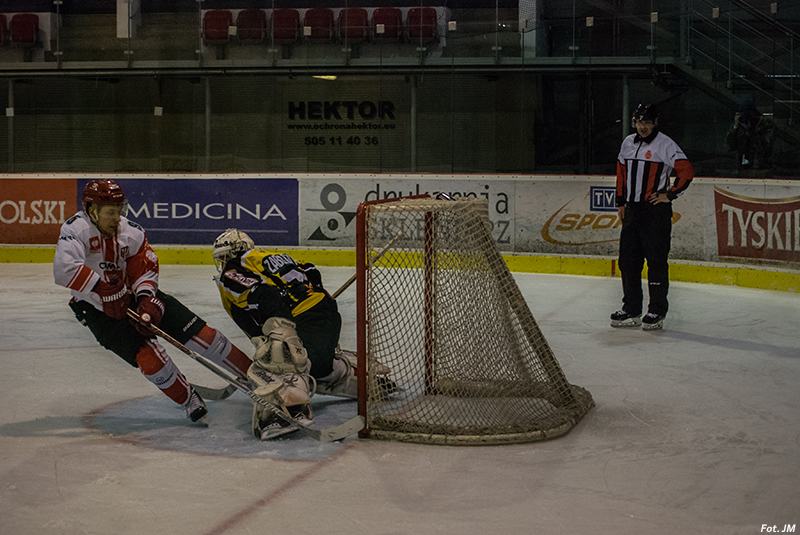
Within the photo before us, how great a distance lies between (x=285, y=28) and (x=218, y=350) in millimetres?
7317

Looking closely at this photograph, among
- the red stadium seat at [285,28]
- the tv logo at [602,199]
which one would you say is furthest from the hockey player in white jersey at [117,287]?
the red stadium seat at [285,28]

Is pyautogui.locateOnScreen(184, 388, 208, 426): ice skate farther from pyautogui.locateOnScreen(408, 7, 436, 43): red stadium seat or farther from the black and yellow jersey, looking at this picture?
pyautogui.locateOnScreen(408, 7, 436, 43): red stadium seat

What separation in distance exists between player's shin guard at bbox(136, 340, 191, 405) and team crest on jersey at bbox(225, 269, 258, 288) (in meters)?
0.40

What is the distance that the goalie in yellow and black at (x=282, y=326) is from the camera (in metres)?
3.22

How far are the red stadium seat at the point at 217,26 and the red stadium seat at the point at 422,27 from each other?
2070 mm

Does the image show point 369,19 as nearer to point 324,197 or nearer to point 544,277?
point 324,197

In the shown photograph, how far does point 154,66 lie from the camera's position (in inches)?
404

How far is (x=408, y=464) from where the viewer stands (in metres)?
2.91

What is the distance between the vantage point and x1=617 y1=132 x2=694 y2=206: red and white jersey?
18.2 feet

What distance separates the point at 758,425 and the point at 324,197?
6433 mm

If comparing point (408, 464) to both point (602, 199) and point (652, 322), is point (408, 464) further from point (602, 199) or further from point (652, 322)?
point (602, 199)

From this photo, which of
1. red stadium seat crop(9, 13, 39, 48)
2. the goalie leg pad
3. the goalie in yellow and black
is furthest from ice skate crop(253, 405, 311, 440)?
red stadium seat crop(9, 13, 39, 48)

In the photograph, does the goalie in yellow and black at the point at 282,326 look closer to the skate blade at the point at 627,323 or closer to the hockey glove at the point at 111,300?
the hockey glove at the point at 111,300

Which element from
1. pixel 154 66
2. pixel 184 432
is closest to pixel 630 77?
Result: pixel 154 66
